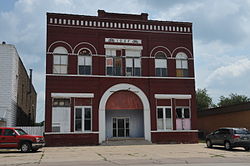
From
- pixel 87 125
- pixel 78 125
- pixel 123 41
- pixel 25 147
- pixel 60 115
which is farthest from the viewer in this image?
pixel 123 41

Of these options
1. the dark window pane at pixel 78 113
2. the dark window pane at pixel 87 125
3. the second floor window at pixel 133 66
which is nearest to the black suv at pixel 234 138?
the second floor window at pixel 133 66

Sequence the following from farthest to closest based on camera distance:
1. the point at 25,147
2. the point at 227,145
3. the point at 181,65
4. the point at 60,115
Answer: the point at 181,65 → the point at 60,115 → the point at 227,145 → the point at 25,147

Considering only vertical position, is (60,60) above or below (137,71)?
above

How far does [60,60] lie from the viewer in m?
28.6

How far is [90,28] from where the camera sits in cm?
2952

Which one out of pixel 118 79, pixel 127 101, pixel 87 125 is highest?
pixel 118 79

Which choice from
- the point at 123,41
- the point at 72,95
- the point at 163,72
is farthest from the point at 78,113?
the point at 163,72

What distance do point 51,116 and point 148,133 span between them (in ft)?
29.9

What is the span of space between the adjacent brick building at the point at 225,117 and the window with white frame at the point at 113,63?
1392 cm

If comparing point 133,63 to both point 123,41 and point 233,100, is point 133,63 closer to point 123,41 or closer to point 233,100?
point 123,41

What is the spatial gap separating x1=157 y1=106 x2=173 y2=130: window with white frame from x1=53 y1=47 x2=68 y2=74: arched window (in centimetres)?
975

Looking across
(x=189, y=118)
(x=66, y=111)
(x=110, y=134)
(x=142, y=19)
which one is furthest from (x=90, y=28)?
(x=189, y=118)

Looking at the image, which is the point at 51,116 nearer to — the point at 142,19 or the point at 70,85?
the point at 70,85

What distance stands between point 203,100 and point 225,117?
84.9 feet
